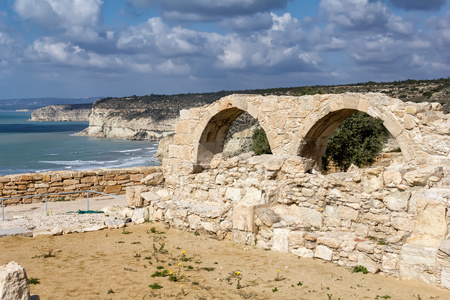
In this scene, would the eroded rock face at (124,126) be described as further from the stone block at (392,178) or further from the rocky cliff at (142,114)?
the stone block at (392,178)

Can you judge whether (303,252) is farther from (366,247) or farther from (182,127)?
(182,127)

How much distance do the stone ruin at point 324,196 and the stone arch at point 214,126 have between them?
83 centimetres

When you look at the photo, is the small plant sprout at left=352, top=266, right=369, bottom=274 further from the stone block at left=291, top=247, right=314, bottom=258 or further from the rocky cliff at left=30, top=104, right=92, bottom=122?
the rocky cliff at left=30, top=104, right=92, bottom=122

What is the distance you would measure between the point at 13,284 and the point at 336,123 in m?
8.74

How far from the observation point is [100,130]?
8062 centimetres

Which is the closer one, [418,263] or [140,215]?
[418,263]

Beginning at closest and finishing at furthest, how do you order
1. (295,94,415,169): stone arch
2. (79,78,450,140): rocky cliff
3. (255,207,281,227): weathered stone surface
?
(255,207,281,227): weathered stone surface < (295,94,415,169): stone arch < (79,78,450,140): rocky cliff

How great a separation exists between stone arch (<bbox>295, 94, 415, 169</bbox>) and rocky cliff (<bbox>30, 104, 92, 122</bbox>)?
15653cm

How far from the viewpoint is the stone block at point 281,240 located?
625 centimetres

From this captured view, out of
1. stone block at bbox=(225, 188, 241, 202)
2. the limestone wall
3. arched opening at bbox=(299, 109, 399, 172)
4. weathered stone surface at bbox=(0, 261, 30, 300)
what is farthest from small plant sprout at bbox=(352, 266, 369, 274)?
arched opening at bbox=(299, 109, 399, 172)

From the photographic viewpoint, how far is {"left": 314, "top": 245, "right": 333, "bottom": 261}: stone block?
5.72m

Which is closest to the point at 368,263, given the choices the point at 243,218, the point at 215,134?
the point at 243,218

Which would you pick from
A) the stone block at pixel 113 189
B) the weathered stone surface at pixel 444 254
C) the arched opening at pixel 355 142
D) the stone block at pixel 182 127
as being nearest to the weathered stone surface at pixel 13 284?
the weathered stone surface at pixel 444 254

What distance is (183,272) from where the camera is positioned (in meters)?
5.63
